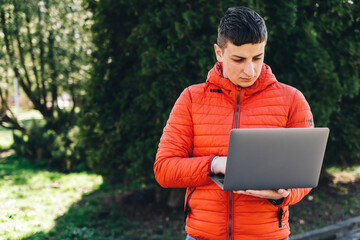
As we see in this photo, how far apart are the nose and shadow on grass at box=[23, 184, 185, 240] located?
11.1 feet

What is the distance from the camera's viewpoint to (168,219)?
5305 mm

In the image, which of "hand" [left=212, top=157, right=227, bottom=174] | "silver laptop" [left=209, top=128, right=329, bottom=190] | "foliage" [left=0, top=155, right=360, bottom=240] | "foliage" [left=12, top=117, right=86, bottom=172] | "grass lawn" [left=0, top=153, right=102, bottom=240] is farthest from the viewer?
"foliage" [left=12, top=117, right=86, bottom=172]

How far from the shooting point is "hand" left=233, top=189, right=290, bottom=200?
1.61 metres

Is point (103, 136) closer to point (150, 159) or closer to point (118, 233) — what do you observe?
point (150, 159)

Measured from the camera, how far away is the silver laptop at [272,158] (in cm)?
154

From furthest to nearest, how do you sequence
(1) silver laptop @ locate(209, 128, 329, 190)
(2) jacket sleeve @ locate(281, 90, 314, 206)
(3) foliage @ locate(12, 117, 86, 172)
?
(3) foliage @ locate(12, 117, 86, 172) < (2) jacket sleeve @ locate(281, 90, 314, 206) < (1) silver laptop @ locate(209, 128, 329, 190)

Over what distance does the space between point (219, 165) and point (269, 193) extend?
276 mm

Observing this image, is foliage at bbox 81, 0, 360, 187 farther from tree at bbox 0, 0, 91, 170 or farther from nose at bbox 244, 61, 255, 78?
tree at bbox 0, 0, 91, 170

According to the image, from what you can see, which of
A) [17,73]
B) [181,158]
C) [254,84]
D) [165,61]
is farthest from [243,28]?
[17,73]

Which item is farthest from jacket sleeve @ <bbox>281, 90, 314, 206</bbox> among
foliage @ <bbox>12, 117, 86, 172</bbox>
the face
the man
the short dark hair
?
foliage @ <bbox>12, 117, 86, 172</bbox>

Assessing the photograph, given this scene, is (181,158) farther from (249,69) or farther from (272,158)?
(249,69)

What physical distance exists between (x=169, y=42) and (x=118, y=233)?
109 inches

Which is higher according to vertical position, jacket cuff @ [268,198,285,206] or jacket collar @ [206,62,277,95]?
jacket collar @ [206,62,277,95]

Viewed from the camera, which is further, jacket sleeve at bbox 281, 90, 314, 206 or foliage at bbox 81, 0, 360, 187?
foliage at bbox 81, 0, 360, 187
